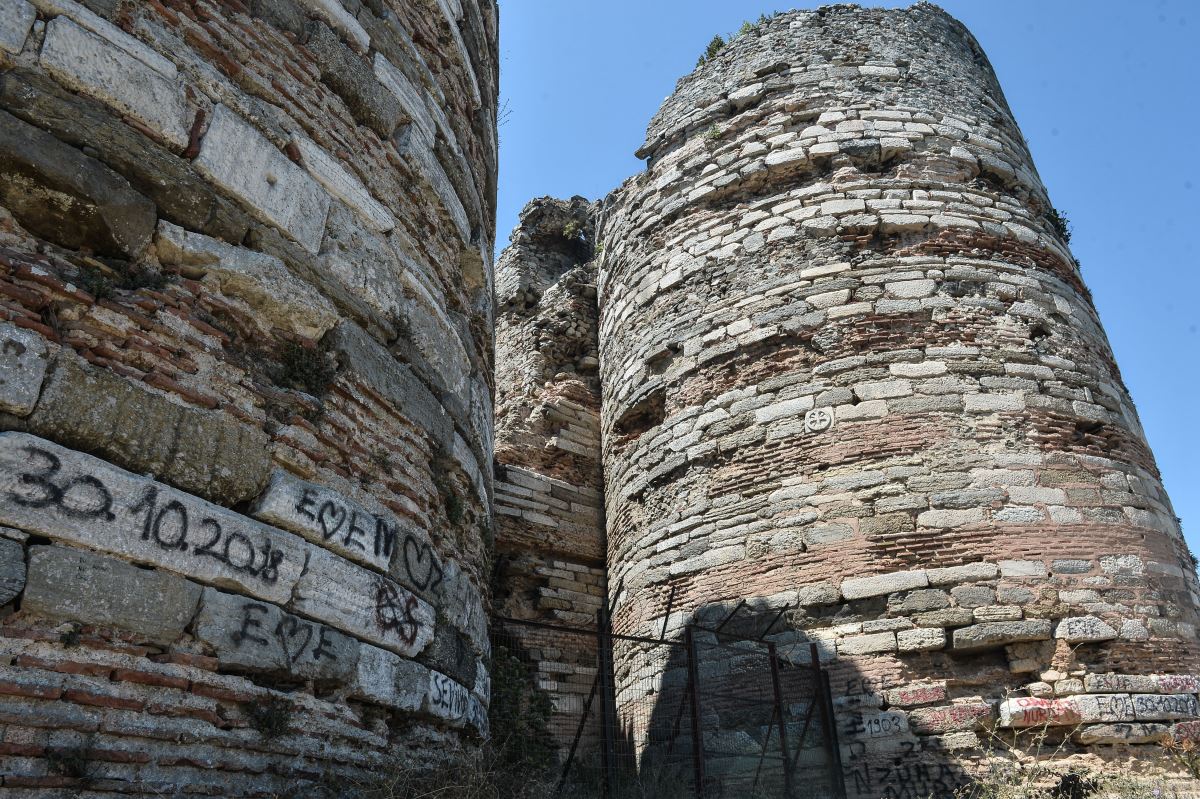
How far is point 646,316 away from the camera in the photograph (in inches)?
341

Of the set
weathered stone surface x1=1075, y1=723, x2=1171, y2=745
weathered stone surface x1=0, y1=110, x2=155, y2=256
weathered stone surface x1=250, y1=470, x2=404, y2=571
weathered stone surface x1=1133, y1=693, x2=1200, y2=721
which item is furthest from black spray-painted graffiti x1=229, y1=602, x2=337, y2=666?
weathered stone surface x1=1133, y1=693, x2=1200, y2=721

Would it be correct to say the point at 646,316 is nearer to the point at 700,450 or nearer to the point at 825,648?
the point at 700,450

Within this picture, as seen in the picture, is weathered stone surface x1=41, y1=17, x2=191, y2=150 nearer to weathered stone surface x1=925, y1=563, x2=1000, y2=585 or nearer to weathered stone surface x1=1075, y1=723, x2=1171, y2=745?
weathered stone surface x1=925, y1=563, x2=1000, y2=585

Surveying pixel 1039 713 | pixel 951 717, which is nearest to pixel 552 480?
pixel 951 717

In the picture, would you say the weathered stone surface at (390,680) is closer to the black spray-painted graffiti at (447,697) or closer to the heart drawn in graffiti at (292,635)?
the black spray-painted graffiti at (447,697)

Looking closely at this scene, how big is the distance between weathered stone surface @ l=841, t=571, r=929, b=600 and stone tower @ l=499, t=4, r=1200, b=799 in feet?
0.07

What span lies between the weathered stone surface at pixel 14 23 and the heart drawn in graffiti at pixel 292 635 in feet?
6.19

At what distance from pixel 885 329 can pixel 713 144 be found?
282 cm

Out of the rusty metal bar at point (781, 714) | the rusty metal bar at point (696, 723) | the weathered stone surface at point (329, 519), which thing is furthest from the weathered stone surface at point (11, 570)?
the rusty metal bar at point (781, 714)

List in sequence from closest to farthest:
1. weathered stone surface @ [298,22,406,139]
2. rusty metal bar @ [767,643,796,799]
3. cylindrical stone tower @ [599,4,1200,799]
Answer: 1. weathered stone surface @ [298,22,406,139]
2. cylindrical stone tower @ [599,4,1200,799]
3. rusty metal bar @ [767,643,796,799]

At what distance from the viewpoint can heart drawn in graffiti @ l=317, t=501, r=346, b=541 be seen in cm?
319

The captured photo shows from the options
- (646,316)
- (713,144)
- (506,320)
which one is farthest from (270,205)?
(506,320)

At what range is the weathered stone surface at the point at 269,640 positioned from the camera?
105 inches

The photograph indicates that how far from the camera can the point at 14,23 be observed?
2564 mm
